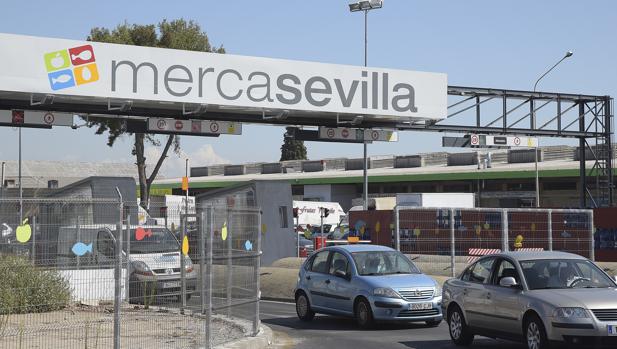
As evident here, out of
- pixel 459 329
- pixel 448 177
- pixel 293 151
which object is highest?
pixel 293 151

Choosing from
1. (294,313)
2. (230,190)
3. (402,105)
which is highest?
(402,105)

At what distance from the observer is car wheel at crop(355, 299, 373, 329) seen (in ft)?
56.3

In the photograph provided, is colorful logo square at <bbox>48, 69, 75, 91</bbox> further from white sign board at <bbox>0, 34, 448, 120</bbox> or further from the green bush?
the green bush

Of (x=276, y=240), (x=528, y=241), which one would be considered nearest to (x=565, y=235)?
(x=528, y=241)

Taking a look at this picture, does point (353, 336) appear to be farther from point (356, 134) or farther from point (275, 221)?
point (356, 134)

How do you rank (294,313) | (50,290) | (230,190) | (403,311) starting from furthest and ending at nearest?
(230,190), (294,313), (403,311), (50,290)

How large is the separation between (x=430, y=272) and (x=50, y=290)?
14.2 meters

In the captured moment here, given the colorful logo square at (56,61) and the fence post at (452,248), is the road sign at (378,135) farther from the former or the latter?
the colorful logo square at (56,61)

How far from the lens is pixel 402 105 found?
3139 centimetres

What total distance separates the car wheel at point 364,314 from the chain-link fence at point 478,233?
718cm

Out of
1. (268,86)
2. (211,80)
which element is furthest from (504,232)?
(211,80)

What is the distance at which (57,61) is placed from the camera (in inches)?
1016

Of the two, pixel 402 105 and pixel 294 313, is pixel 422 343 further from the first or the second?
pixel 402 105

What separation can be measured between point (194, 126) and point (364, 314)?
13145 mm
